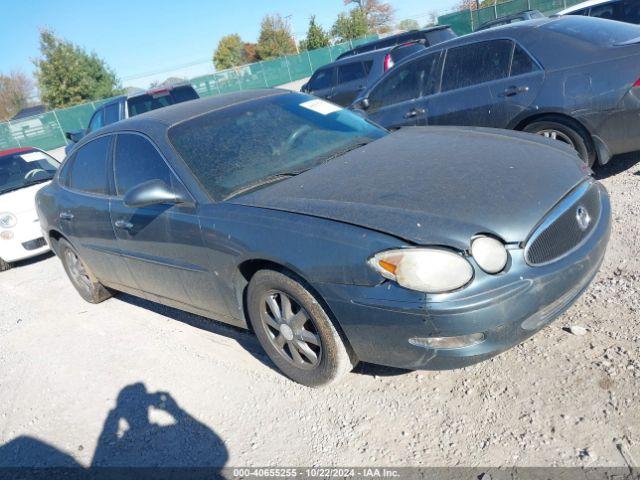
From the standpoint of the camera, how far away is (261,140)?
3.48 m

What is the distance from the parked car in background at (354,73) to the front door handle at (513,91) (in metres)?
5.19

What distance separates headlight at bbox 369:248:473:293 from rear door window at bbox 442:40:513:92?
349 centimetres

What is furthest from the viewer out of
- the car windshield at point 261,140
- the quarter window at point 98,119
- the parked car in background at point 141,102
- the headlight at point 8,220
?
the quarter window at point 98,119

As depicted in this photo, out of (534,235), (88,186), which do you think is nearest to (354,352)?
(534,235)

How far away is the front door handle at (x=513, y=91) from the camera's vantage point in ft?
15.9

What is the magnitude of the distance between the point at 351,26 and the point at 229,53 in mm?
21211

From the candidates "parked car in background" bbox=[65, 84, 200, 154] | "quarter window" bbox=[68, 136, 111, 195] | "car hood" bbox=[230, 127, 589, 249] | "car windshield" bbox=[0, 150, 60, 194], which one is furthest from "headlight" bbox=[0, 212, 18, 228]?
"car hood" bbox=[230, 127, 589, 249]

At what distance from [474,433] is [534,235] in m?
0.95

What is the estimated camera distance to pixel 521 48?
16.2 ft

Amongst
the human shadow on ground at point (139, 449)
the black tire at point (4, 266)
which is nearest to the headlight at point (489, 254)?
the human shadow on ground at point (139, 449)

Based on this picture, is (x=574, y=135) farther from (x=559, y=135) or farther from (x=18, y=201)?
(x=18, y=201)

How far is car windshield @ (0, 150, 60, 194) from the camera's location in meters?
7.48

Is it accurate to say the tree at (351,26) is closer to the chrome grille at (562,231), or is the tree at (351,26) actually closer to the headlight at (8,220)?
the headlight at (8,220)

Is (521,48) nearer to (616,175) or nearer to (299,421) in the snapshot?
(616,175)
